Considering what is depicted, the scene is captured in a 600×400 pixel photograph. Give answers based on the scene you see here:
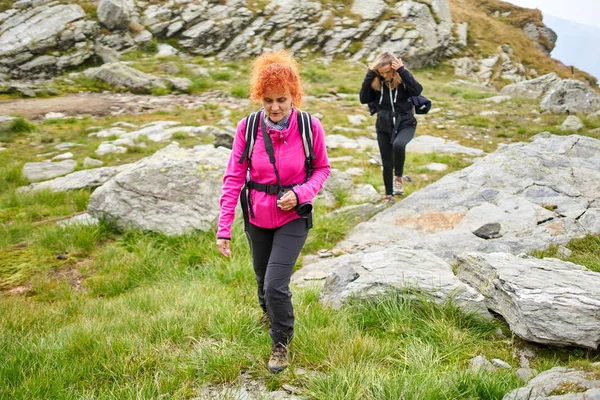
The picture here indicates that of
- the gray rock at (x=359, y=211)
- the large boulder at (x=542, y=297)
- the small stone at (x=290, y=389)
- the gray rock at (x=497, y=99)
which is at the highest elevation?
the large boulder at (x=542, y=297)

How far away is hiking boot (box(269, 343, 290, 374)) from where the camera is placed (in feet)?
10.6

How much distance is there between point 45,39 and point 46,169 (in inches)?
593

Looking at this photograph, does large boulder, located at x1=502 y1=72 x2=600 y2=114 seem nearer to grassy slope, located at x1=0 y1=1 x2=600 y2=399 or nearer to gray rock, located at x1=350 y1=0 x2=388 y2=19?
grassy slope, located at x1=0 y1=1 x2=600 y2=399

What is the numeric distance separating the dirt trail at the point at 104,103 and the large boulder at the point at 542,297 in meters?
13.0

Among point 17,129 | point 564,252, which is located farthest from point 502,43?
point 17,129

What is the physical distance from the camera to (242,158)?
3.43 meters

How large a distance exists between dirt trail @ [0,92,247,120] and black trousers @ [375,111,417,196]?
29.8 feet

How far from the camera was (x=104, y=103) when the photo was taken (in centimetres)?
1552

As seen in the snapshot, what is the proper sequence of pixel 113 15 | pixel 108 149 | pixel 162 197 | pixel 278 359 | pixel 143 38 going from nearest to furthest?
1. pixel 278 359
2. pixel 162 197
3. pixel 108 149
4. pixel 113 15
5. pixel 143 38

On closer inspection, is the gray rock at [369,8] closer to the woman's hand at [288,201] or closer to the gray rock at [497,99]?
the gray rock at [497,99]

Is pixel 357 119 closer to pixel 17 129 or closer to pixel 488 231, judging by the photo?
pixel 488 231

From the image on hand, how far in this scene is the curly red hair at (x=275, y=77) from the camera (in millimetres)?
3281

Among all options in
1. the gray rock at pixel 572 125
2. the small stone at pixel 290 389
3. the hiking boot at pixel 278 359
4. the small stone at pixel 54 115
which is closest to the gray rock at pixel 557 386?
the small stone at pixel 290 389

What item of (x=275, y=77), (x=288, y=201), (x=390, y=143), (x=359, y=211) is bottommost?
(x=359, y=211)
